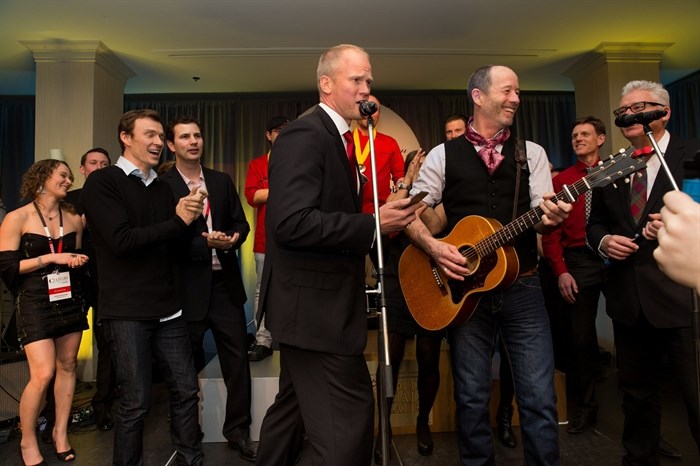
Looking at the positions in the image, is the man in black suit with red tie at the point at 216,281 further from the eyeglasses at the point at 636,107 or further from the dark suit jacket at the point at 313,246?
the eyeglasses at the point at 636,107

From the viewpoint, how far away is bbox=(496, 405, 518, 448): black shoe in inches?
126

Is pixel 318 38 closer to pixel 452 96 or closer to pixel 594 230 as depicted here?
pixel 452 96

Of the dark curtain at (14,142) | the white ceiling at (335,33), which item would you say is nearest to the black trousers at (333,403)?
the white ceiling at (335,33)

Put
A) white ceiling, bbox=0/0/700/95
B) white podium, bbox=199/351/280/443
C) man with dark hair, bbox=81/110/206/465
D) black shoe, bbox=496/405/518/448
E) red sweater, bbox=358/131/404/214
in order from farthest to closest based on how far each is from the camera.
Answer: white ceiling, bbox=0/0/700/95 → red sweater, bbox=358/131/404/214 → white podium, bbox=199/351/280/443 → black shoe, bbox=496/405/518/448 → man with dark hair, bbox=81/110/206/465

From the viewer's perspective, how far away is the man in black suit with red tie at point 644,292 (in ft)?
7.23

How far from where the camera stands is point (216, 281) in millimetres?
3049

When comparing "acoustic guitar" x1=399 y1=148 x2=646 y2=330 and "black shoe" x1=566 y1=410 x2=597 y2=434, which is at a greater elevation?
"acoustic guitar" x1=399 y1=148 x2=646 y2=330

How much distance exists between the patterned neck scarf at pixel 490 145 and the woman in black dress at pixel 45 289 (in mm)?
2334

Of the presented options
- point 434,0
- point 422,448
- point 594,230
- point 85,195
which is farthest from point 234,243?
point 434,0

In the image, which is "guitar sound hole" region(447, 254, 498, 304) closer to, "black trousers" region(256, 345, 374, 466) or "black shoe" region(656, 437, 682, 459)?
"black trousers" region(256, 345, 374, 466)

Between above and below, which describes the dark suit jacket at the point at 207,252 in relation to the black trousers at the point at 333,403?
above

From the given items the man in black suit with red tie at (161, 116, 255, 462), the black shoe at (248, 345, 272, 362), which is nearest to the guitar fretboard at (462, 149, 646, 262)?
the man in black suit with red tie at (161, 116, 255, 462)

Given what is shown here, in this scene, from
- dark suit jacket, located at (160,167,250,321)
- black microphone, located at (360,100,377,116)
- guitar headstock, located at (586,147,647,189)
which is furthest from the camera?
dark suit jacket, located at (160,167,250,321)

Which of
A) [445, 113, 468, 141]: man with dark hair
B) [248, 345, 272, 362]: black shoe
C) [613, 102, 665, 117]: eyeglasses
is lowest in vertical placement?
[248, 345, 272, 362]: black shoe
